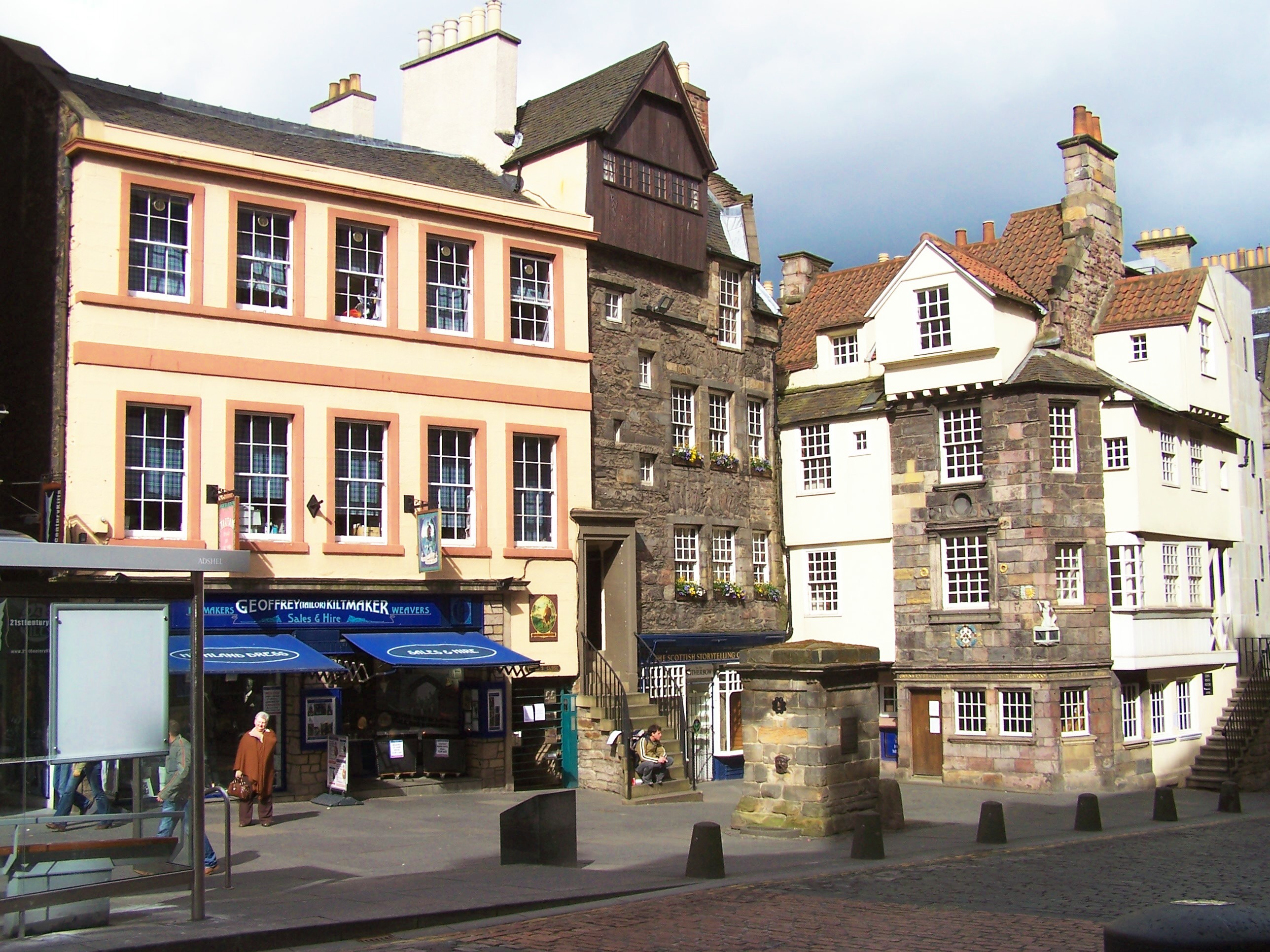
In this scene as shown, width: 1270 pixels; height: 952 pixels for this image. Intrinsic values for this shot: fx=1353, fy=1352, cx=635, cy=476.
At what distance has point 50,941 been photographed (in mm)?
9688

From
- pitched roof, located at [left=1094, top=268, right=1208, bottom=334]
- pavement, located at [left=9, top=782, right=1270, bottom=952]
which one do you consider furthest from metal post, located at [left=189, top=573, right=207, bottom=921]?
pitched roof, located at [left=1094, top=268, right=1208, bottom=334]

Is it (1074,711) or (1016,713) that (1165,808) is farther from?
(1016,713)

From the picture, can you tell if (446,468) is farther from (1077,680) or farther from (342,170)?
(1077,680)

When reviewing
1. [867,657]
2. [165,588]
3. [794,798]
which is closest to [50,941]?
[165,588]

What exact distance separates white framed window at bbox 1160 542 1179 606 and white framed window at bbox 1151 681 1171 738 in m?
1.81

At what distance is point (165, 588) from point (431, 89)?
2061cm

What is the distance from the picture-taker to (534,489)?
79.7 feet

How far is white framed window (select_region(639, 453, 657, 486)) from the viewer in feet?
88.0

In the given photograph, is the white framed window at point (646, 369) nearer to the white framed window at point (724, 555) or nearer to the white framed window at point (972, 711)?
the white framed window at point (724, 555)

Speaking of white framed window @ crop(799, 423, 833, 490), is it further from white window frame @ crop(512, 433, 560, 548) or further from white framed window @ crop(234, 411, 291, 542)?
white framed window @ crop(234, 411, 291, 542)

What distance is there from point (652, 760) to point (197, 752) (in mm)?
13521

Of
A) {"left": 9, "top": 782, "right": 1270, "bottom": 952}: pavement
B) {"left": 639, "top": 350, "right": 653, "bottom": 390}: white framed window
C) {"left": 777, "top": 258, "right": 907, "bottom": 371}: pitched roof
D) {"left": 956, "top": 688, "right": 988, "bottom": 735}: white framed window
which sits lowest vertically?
{"left": 9, "top": 782, "right": 1270, "bottom": 952}: pavement

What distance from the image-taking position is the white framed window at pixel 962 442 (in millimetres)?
28078

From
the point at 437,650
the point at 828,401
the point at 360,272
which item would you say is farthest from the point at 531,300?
the point at 828,401
